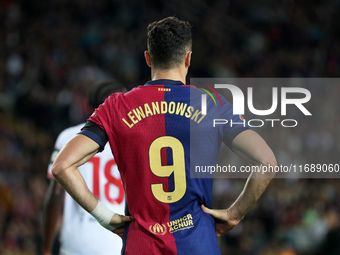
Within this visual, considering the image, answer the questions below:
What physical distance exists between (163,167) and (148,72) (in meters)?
9.61

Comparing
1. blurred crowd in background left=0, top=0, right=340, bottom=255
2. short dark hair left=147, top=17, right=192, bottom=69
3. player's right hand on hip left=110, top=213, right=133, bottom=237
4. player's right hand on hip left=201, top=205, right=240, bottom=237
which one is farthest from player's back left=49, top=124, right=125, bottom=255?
blurred crowd in background left=0, top=0, right=340, bottom=255

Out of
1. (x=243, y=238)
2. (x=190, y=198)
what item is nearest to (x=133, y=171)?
(x=190, y=198)

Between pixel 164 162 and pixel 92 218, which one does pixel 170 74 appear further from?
pixel 92 218

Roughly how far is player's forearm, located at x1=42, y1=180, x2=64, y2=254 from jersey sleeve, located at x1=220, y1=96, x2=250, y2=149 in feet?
6.73

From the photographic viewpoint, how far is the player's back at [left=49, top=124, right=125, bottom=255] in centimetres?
418

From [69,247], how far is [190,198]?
1.80 metres

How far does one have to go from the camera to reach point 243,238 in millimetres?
9398

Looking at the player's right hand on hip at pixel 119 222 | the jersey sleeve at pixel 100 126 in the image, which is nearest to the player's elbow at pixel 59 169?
the jersey sleeve at pixel 100 126

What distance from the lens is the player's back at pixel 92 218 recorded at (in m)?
4.18

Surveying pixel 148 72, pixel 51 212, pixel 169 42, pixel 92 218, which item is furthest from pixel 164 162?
pixel 148 72

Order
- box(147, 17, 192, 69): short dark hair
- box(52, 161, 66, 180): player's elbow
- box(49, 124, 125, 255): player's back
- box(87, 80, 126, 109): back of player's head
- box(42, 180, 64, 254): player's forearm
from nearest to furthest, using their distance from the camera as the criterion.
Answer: box(52, 161, 66, 180): player's elbow → box(147, 17, 192, 69): short dark hair → box(49, 124, 125, 255): player's back → box(87, 80, 126, 109): back of player's head → box(42, 180, 64, 254): player's forearm

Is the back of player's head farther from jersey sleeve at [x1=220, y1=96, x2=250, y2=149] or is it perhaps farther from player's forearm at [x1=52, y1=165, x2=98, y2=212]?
jersey sleeve at [x1=220, y1=96, x2=250, y2=149]

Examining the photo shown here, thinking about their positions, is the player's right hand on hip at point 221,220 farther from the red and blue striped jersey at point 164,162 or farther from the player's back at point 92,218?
the player's back at point 92,218

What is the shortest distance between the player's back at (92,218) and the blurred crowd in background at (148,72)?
471 centimetres
